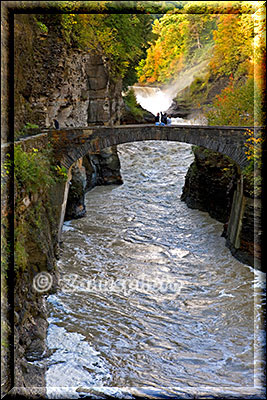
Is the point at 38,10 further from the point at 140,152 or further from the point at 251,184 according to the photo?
the point at 140,152

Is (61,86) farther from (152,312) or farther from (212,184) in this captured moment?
(152,312)

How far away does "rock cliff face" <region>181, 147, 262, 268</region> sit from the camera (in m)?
14.8

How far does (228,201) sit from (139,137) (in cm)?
577

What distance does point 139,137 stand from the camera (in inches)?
632

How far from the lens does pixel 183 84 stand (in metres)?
50.6

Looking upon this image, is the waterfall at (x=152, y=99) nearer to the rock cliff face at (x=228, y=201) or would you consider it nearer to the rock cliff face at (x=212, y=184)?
the rock cliff face at (x=228, y=201)

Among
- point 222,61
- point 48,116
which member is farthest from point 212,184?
Answer: point 222,61

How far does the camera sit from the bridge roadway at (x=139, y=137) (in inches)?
608

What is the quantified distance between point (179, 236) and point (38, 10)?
1058cm

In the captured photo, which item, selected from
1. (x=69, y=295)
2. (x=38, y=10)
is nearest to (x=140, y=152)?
(x=38, y=10)

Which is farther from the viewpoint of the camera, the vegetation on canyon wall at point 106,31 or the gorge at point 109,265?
the vegetation on canyon wall at point 106,31

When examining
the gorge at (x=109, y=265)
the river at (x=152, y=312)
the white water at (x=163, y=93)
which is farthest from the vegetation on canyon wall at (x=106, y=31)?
the white water at (x=163, y=93)

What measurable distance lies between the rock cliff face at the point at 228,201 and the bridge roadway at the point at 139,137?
4.52 ft

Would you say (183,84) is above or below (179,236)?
above
